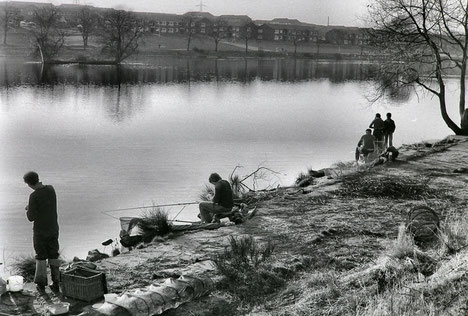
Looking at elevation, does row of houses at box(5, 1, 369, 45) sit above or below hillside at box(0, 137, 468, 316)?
above

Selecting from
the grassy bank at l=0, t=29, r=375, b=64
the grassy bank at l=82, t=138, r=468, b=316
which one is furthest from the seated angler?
the grassy bank at l=0, t=29, r=375, b=64

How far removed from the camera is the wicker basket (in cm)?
810

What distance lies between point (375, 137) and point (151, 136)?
41.2 ft

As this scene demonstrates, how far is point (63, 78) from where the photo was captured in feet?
200

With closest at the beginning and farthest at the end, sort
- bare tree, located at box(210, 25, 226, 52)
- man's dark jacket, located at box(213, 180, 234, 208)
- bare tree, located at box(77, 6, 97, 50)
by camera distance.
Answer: man's dark jacket, located at box(213, 180, 234, 208) → bare tree, located at box(77, 6, 97, 50) → bare tree, located at box(210, 25, 226, 52)

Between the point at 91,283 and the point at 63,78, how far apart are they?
182 feet

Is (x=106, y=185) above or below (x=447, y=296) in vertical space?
below

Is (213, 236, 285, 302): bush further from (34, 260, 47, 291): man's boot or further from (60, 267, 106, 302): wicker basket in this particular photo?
(34, 260, 47, 291): man's boot

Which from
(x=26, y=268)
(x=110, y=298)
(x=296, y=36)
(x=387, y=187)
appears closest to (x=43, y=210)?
(x=110, y=298)

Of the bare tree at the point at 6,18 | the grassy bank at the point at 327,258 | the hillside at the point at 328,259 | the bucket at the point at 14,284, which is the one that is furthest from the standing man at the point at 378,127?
the bare tree at the point at 6,18

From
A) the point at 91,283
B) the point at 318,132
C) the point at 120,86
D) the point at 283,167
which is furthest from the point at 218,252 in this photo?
the point at 120,86

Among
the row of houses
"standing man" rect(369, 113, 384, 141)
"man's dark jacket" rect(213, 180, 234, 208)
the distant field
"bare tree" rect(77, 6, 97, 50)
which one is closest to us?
"man's dark jacket" rect(213, 180, 234, 208)

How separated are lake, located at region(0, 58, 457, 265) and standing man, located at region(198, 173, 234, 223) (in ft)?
9.41

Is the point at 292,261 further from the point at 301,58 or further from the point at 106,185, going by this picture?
the point at 301,58
